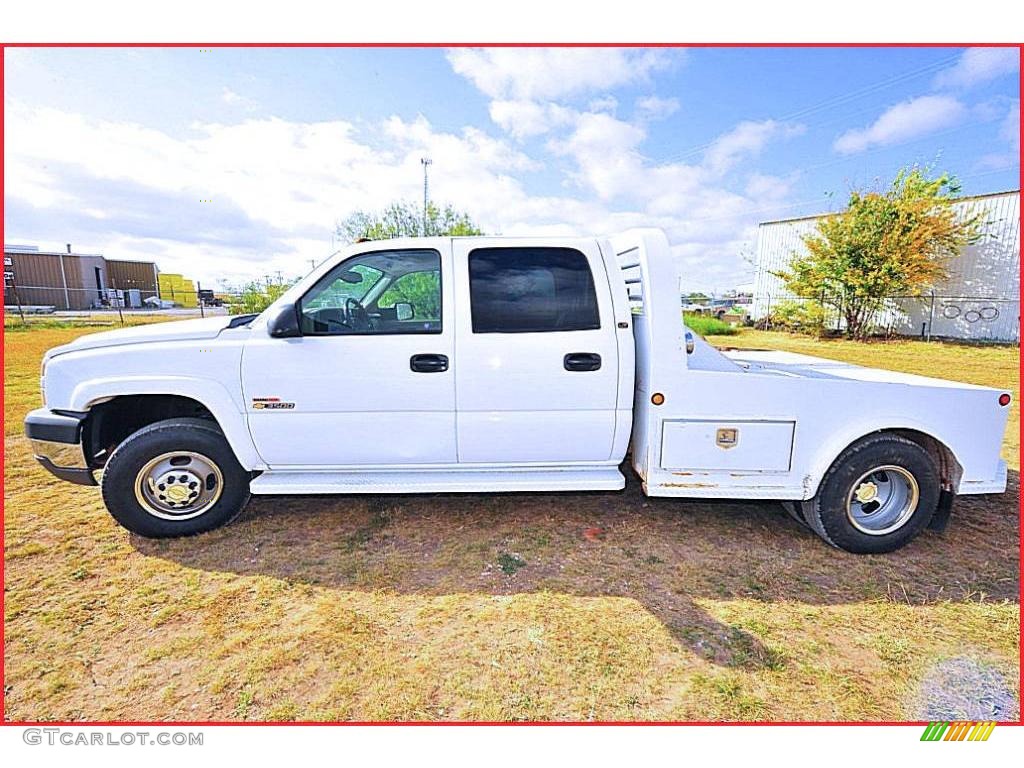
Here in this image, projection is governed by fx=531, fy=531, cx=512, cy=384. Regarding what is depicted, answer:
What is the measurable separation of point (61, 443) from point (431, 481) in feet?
8.01

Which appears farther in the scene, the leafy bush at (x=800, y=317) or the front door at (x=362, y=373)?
the leafy bush at (x=800, y=317)

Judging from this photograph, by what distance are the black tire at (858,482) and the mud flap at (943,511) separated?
0.55ft

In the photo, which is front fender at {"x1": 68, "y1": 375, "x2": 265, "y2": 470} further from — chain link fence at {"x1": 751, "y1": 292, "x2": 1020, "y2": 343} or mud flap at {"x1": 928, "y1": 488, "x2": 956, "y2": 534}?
chain link fence at {"x1": 751, "y1": 292, "x2": 1020, "y2": 343}

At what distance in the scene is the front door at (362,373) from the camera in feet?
11.1

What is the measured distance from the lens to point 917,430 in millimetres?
3402

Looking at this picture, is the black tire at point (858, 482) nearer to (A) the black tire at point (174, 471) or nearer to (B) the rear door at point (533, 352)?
(B) the rear door at point (533, 352)

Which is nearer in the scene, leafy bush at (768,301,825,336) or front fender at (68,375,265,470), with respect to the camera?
front fender at (68,375,265,470)

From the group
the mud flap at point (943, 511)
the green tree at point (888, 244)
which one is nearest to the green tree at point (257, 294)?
the mud flap at point (943, 511)

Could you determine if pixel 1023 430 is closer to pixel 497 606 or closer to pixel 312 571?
pixel 497 606

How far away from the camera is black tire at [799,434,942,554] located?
341 cm

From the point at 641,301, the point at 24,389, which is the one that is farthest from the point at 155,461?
the point at 24,389

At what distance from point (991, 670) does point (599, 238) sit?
10.2ft

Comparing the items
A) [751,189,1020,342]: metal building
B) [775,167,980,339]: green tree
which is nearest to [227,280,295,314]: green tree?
[775,167,980,339]: green tree

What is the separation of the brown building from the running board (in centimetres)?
3342
